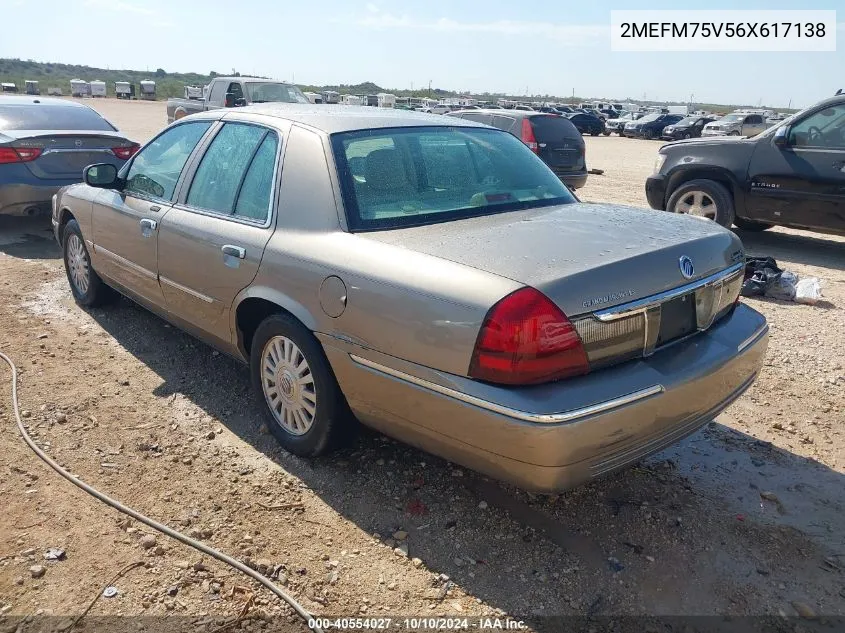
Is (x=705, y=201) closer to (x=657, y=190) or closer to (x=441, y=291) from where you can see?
(x=657, y=190)

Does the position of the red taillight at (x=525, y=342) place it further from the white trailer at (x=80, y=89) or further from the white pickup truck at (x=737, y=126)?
the white trailer at (x=80, y=89)

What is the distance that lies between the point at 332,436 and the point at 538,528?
1.01m

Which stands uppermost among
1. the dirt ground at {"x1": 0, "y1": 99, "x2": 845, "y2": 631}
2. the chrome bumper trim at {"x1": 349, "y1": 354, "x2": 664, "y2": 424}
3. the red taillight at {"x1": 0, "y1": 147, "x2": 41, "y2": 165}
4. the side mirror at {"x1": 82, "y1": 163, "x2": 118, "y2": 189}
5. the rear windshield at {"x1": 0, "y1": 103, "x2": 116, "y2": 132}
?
the rear windshield at {"x1": 0, "y1": 103, "x2": 116, "y2": 132}

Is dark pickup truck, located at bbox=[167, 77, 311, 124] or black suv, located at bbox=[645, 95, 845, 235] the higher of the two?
dark pickup truck, located at bbox=[167, 77, 311, 124]

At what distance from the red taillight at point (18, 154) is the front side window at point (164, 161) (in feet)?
12.2

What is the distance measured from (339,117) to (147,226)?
1438mm

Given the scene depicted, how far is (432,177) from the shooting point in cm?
352

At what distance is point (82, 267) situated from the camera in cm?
560

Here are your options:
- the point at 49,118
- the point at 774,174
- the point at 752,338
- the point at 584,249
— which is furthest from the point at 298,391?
the point at 49,118

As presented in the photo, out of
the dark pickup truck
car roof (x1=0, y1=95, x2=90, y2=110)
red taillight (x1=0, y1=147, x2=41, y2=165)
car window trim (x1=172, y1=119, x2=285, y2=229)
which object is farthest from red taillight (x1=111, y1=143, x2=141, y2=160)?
the dark pickup truck

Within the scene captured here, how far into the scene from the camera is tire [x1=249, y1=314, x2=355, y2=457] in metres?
3.20

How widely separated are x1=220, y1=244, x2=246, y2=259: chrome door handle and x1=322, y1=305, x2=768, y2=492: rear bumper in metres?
0.75

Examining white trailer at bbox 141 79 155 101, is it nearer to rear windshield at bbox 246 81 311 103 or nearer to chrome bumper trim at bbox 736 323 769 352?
rear windshield at bbox 246 81 311 103

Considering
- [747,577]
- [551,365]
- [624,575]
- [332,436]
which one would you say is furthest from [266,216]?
[747,577]
